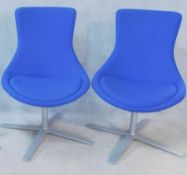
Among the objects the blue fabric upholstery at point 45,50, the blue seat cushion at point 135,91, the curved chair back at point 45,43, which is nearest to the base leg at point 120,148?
the blue seat cushion at point 135,91

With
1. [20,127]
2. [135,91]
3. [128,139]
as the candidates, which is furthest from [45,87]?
[128,139]

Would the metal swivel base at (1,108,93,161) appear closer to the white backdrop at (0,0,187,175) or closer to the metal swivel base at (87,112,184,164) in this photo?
the white backdrop at (0,0,187,175)

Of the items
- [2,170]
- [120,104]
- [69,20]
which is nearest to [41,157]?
[2,170]

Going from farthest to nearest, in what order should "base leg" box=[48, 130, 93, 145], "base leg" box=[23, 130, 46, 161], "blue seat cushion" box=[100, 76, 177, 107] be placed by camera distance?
"base leg" box=[48, 130, 93, 145]
"base leg" box=[23, 130, 46, 161]
"blue seat cushion" box=[100, 76, 177, 107]

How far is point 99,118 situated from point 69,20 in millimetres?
875

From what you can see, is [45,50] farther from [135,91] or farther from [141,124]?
[141,124]

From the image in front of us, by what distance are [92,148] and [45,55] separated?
2.55 feet

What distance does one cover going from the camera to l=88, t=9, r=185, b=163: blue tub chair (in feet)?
7.85

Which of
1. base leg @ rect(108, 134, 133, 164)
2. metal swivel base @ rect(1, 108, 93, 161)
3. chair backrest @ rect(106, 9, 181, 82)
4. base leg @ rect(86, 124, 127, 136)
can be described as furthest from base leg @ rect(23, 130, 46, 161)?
chair backrest @ rect(106, 9, 181, 82)

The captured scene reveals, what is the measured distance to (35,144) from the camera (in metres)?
2.37

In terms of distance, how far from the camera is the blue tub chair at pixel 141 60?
7.85 ft

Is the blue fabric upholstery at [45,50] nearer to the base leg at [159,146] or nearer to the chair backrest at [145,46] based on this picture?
the chair backrest at [145,46]

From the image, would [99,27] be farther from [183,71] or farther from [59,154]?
[59,154]

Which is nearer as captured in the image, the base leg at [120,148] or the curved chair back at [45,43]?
the base leg at [120,148]
